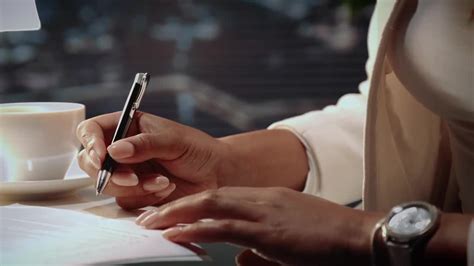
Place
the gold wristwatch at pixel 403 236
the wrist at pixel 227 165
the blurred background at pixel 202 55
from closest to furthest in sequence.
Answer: the gold wristwatch at pixel 403 236 < the wrist at pixel 227 165 < the blurred background at pixel 202 55

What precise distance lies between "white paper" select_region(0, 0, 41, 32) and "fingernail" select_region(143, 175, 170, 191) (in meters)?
0.18

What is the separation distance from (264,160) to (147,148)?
0.18m

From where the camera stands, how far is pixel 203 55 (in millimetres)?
1383

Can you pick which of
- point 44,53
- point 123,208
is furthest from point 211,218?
point 44,53

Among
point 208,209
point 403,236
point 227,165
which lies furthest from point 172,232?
point 227,165

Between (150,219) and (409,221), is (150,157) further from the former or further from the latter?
(409,221)

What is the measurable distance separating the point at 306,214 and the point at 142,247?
105 millimetres

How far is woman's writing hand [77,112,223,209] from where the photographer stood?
2.10ft

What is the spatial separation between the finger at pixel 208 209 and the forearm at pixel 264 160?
0.77ft

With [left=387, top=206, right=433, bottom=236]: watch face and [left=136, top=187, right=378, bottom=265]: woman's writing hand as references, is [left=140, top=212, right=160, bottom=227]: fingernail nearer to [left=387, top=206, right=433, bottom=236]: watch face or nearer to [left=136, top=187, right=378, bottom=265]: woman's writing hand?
[left=136, top=187, right=378, bottom=265]: woman's writing hand

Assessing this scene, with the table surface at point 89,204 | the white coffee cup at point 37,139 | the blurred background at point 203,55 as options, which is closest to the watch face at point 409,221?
the table surface at point 89,204

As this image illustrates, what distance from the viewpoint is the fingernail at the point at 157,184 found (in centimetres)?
64

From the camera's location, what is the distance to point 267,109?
1415mm

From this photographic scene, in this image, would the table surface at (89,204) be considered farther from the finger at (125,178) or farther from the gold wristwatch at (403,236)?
the gold wristwatch at (403,236)
